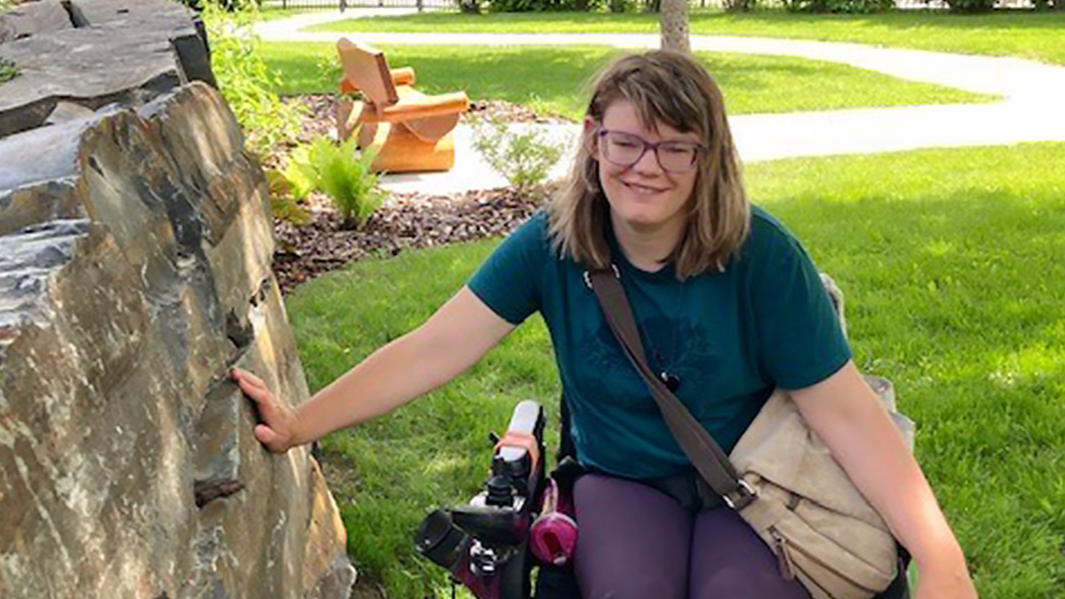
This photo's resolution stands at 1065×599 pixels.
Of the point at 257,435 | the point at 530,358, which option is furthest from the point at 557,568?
the point at 530,358

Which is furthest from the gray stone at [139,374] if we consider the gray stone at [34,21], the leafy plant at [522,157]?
the leafy plant at [522,157]

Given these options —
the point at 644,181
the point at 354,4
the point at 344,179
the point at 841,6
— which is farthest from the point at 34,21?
the point at 354,4

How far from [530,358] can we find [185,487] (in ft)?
9.65

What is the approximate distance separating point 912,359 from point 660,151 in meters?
2.67

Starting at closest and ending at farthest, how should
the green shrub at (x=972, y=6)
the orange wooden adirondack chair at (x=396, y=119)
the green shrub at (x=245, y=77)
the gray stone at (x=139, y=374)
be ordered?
the gray stone at (x=139, y=374), the green shrub at (x=245, y=77), the orange wooden adirondack chair at (x=396, y=119), the green shrub at (x=972, y=6)

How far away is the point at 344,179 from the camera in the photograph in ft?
22.8

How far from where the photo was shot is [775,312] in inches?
88.9

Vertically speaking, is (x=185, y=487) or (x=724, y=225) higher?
(x=724, y=225)

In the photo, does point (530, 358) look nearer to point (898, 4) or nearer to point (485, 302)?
point (485, 302)

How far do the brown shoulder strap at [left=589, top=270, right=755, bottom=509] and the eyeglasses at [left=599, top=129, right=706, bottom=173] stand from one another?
235mm

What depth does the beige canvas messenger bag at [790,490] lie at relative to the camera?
2.18 m

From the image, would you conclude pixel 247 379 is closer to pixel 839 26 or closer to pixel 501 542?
pixel 501 542

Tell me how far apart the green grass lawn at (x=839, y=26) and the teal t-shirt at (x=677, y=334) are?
13587 mm

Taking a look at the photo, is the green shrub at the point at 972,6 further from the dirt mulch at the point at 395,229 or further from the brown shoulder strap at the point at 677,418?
the brown shoulder strap at the point at 677,418
